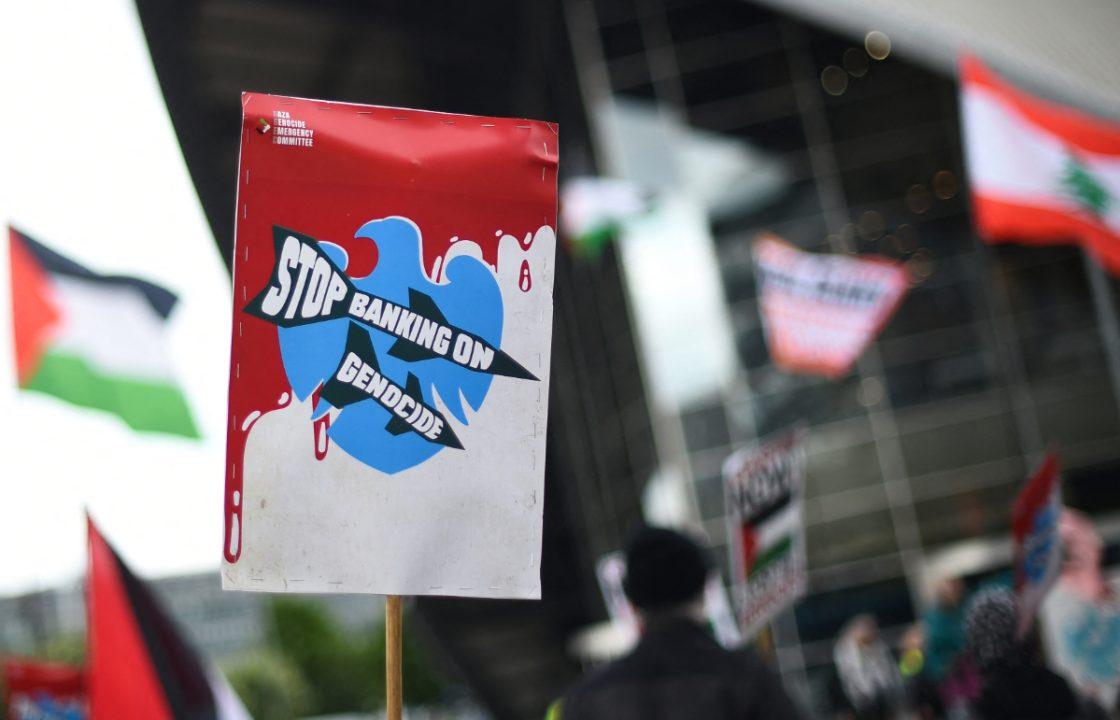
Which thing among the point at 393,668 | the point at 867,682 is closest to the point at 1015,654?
the point at 393,668

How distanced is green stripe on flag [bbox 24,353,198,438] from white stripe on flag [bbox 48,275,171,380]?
63 millimetres

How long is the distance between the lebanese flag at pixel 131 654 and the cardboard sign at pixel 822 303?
35.5ft

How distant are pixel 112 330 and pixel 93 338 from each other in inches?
13.0

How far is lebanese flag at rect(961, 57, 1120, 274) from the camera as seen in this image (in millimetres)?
8625

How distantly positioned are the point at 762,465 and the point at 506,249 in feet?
13.1

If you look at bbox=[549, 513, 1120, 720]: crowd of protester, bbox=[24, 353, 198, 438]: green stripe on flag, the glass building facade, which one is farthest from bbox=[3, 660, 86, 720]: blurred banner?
the glass building facade

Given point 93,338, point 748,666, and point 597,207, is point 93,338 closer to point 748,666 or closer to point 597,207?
point 748,666

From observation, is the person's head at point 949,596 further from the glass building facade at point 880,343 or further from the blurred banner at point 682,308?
the blurred banner at point 682,308

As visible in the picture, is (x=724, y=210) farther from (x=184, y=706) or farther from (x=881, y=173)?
(x=184, y=706)

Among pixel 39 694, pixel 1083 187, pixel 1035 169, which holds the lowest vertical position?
pixel 39 694

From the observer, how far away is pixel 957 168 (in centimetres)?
2561

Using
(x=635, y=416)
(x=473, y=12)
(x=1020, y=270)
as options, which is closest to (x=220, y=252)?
(x=473, y=12)

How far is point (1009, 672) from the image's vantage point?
4.57 metres

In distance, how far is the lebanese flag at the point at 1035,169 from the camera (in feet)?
28.3
